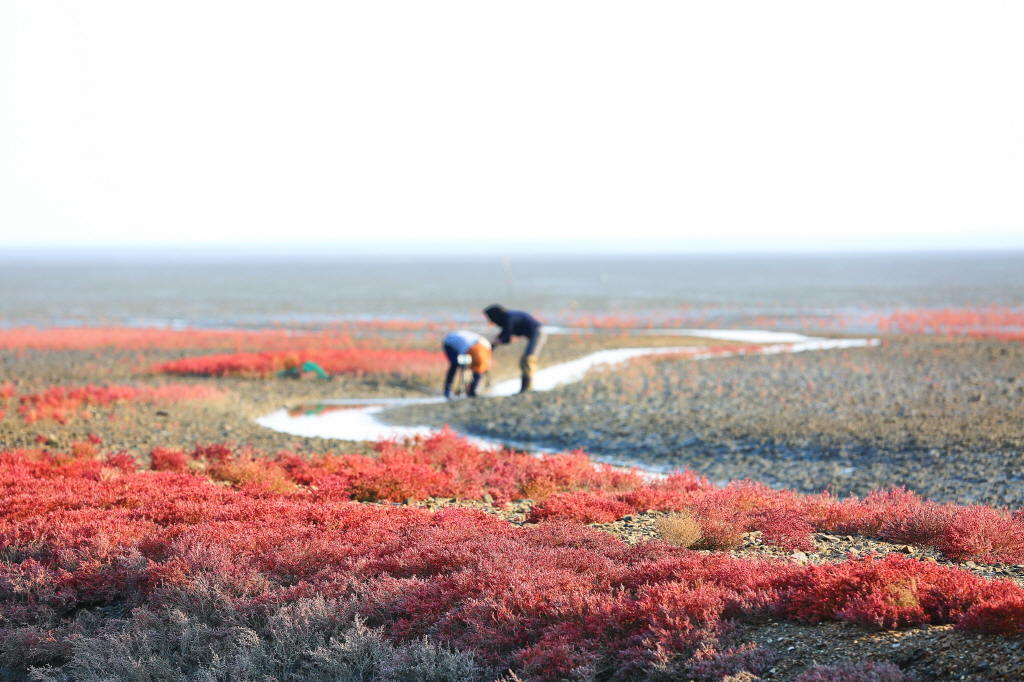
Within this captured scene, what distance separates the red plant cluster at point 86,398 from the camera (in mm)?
19062

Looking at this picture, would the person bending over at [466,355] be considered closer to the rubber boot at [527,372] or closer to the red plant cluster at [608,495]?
the rubber boot at [527,372]

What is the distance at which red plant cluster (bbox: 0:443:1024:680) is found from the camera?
6.20m

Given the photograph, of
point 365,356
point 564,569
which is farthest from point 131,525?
point 365,356

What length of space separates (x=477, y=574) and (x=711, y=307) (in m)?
62.4

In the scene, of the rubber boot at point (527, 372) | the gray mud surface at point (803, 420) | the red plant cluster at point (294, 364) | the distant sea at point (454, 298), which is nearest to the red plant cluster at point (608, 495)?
the gray mud surface at point (803, 420)

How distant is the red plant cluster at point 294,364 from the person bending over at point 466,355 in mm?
3793

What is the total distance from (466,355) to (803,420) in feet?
32.0

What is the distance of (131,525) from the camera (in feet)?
30.8

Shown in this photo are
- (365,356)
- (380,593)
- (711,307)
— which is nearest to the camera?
(380,593)

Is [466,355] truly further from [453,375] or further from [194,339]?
[194,339]

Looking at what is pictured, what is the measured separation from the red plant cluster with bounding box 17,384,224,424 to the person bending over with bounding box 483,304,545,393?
24.4 ft

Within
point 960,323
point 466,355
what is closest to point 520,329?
point 466,355

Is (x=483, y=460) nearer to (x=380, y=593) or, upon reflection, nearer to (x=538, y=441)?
(x=538, y=441)

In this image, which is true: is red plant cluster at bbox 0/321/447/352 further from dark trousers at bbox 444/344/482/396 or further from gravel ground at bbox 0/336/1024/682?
dark trousers at bbox 444/344/482/396
